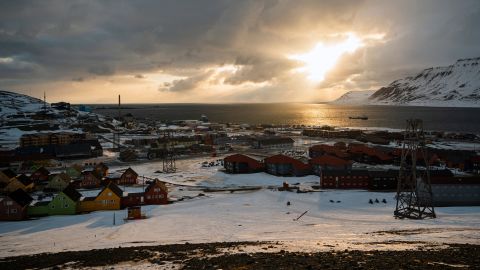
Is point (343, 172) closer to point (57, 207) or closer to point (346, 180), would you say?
point (346, 180)

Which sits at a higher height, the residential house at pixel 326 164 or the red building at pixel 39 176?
the residential house at pixel 326 164

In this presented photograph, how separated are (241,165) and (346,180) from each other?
21.3 meters

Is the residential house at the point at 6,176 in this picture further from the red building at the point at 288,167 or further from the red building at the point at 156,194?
the red building at the point at 288,167

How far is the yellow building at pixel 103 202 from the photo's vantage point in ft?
152

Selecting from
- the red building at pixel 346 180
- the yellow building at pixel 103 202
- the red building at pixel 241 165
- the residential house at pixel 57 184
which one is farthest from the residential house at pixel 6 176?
the red building at pixel 346 180

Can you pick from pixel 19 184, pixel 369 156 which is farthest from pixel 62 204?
pixel 369 156

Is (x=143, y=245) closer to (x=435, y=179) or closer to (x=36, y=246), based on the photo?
(x=36, y=246)

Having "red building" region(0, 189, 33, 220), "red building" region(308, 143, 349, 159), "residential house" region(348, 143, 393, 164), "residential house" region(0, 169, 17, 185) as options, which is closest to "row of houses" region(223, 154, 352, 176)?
"red building" region(308, 143, 349, 159)

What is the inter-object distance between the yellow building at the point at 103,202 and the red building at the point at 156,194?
4021 millimetres

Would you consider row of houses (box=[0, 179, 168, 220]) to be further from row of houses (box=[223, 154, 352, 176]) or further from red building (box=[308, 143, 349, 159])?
red building (box=[308, 143, 349, 159])

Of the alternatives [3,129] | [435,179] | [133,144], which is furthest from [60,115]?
[435,179]

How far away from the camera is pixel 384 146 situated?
11612 cm

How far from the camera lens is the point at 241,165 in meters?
72.9

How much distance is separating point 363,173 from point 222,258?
41.6m
